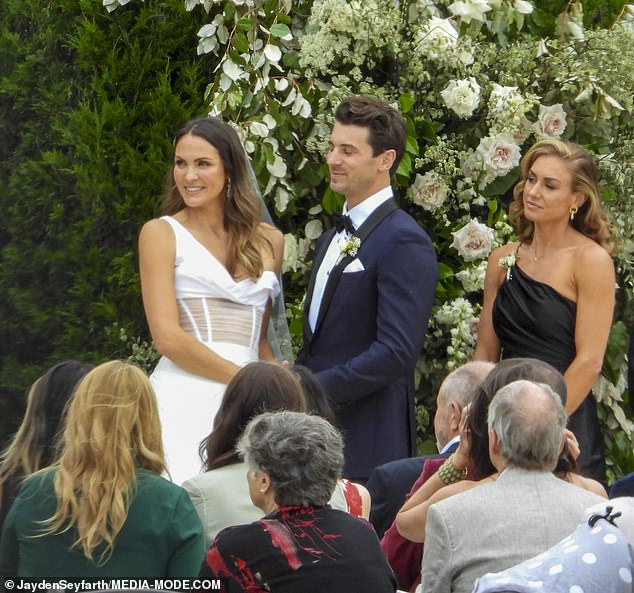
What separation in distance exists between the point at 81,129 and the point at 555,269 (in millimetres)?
2440

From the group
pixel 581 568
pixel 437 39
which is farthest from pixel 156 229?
pixel 581 568

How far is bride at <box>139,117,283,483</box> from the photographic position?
5.20 m

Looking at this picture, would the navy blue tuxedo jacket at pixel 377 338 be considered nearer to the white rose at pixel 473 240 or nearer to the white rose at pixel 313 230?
the white rose at pixel 473 240

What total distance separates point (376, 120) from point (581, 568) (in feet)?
9.01

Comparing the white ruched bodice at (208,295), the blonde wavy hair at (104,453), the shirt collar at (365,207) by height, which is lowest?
the blonde wavy hair at (104,453)

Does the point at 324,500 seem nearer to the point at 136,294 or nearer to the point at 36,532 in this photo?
the point at 36,532

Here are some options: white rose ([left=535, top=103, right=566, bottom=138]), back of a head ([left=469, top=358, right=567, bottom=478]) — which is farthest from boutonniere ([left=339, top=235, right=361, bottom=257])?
back of a head ([left=469, top=358, right=567, bottom=478])

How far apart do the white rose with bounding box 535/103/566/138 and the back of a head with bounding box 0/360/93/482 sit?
2.67m

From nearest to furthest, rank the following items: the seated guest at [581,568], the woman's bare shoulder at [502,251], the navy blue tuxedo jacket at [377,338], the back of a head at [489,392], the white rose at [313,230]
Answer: the seated guest at [581,568] → the back of a head at [489,392] → the navy blue tuxedo jacket at [377,338] → the woman's bare shoulder at [502,251] → the white rose at [313,230]

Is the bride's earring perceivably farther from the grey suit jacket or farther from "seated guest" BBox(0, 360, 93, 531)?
"seated guest" BBox(0, 360, 93, 531)

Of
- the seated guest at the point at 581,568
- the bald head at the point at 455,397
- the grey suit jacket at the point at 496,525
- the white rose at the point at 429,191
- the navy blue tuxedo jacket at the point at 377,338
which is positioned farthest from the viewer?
the white rose at the point at 429,191

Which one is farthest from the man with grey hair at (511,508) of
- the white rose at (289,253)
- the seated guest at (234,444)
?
the white rose at (289,253)

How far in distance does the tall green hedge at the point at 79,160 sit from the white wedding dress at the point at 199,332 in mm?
1266

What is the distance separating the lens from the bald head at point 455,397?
14.0 feet
